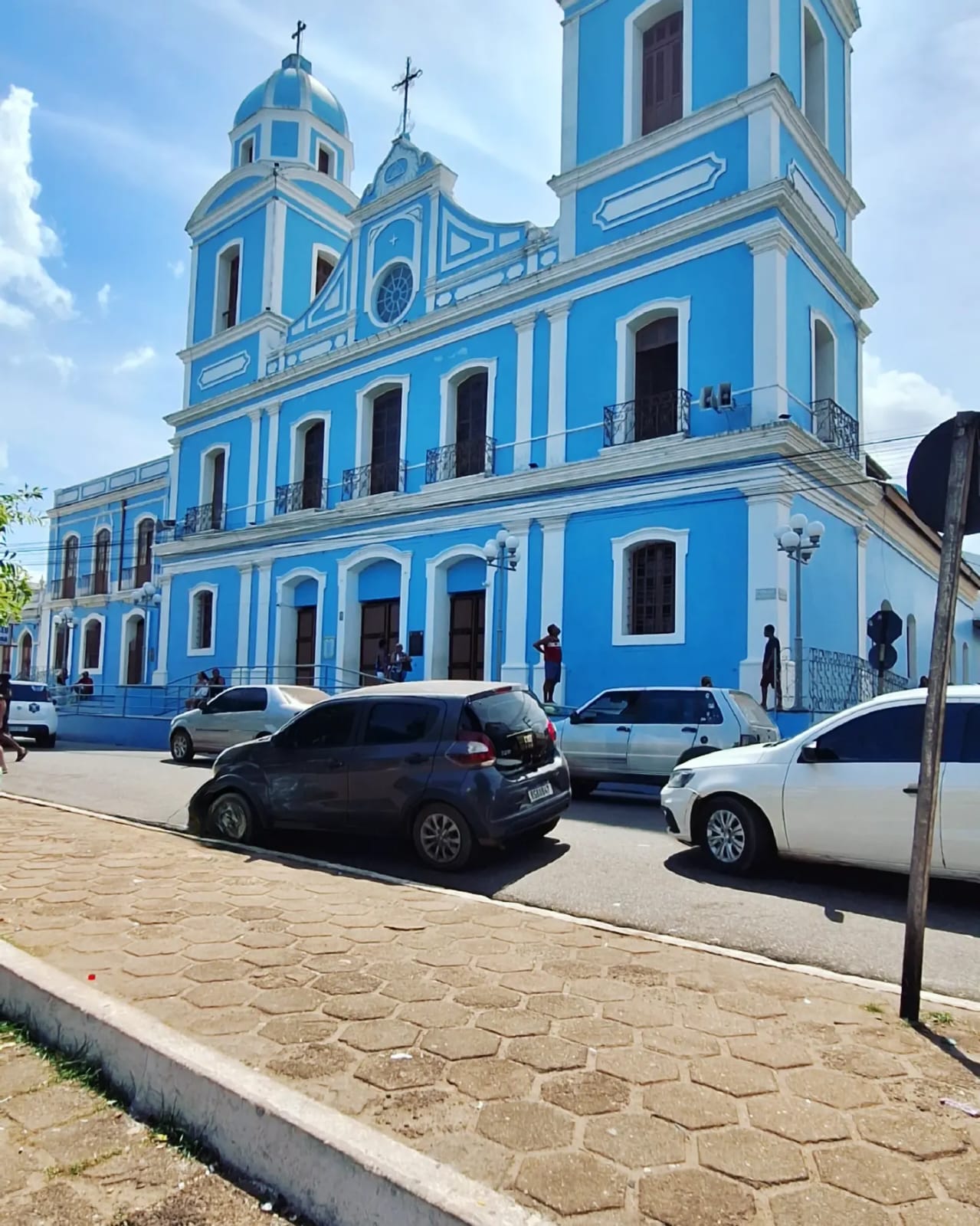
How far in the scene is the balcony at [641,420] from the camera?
17.0m

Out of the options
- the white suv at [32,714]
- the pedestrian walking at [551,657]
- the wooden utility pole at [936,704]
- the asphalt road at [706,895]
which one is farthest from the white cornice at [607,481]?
the wooden utility pole at [936,704]

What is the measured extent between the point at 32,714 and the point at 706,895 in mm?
18060

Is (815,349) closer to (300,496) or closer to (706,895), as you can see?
(300,496)

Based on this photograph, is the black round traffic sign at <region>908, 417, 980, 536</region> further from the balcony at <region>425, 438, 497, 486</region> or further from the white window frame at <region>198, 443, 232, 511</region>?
the white window frame at <region>198, 443, 232, 511</region>

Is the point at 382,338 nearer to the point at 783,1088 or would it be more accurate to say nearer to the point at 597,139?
the point at 597,139

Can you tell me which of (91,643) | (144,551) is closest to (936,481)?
(144,551)

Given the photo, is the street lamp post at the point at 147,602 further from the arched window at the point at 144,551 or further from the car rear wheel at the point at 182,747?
the car rear wheel at the point at 182,747

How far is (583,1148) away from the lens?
2.81 metres

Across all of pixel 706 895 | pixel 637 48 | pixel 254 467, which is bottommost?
pixel 706 895

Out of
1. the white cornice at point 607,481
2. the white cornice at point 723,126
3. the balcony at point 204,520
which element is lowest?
the white cornice at point 607,481

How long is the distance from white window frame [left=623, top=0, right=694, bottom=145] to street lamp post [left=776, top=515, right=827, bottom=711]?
9194mm

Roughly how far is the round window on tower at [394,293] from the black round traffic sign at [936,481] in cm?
2016

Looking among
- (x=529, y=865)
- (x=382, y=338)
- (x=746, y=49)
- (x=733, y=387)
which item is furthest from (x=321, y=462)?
(x=529, y=865)

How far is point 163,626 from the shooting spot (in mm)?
28562
